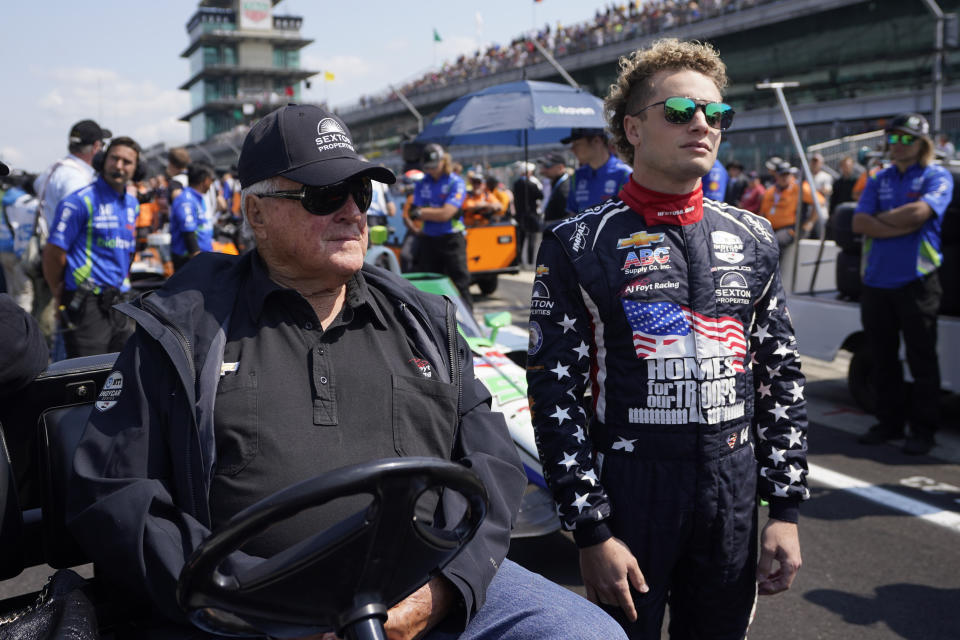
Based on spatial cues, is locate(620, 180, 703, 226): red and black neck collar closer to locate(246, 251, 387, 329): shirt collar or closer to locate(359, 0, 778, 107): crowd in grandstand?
locate(246, 251, 387, 329): shirt collar

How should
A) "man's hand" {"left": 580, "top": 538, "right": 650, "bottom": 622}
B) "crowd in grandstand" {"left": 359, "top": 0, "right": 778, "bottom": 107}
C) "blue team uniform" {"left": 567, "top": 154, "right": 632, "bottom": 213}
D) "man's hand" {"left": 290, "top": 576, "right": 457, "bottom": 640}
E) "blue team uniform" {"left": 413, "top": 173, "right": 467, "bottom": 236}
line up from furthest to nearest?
"crowd in grandstand" {"left": 359, "top": 0, "right": 778, "bottom": 107} < "blue team uniform" {"left": 413, "top": 173, "right": 467, "bottom": 236} < "blue team uniform" {"left": 567, "top": 154, "right": 632, "bottom": 213} < "man's hand" {"left": 580, "top": 538, "right": 650, "bottom": 622} < "man's hand" {"left": 290, "top": 576, "right": 457, "bottom": 640}

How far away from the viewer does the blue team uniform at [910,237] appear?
5.64m

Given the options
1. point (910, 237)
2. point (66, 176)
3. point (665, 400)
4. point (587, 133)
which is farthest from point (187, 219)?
point (665, 400)

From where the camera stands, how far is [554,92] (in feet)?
30.6

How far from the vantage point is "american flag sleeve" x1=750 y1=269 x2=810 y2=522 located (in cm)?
226

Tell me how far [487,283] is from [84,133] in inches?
311

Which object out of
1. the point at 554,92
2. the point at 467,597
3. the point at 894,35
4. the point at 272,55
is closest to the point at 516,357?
the point at 467,597

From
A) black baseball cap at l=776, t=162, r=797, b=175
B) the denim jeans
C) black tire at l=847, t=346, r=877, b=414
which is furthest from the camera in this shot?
black baseball cap at l=776, t=162, r=797, b=175

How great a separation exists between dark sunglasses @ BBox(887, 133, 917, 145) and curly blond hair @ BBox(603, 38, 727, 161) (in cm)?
391

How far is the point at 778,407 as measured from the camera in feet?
7.53

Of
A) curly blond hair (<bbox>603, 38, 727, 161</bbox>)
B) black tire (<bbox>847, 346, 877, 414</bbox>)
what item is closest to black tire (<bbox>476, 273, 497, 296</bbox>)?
black tire (<bbox>847, 346, 877, 414</bbox>)

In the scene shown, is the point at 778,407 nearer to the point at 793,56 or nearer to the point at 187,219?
the point at 187,219

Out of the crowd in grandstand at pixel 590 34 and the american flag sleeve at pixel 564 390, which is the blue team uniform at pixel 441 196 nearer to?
the american flag sleeve at pixel 564 390

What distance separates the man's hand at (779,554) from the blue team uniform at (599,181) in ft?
16.9
